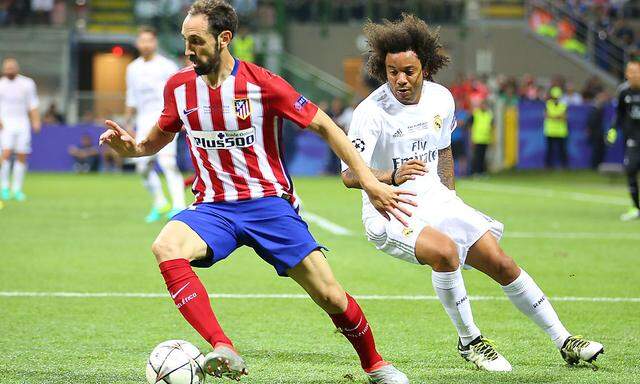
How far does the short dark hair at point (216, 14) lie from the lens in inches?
238

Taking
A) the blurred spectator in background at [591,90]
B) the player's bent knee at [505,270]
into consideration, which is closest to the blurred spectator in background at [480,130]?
the blurred spectator in background at [591,90]

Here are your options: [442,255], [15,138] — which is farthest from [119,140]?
[15,138]

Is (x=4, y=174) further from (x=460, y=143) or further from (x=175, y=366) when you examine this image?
(x=175, y=366)

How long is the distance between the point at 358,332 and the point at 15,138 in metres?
16.2

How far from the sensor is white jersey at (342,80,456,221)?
6.82m

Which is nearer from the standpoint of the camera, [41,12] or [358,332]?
[358,332]

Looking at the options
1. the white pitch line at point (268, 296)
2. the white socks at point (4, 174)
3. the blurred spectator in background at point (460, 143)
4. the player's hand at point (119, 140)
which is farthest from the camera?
the blurred spectator in background at point (460, 143)

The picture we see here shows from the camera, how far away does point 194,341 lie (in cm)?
761

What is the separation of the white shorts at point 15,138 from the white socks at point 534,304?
51.3 ft

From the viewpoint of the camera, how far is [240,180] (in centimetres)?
620

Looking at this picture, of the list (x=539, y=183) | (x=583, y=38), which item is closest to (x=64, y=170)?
(x=539, y=183)

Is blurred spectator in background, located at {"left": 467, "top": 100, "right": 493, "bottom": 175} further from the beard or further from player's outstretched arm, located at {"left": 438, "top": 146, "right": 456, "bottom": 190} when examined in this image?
the beard

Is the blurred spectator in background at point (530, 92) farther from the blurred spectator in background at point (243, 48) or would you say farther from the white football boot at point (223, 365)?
the white football boot at point (223, 365)

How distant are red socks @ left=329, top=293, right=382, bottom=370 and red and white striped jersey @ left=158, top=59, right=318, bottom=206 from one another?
0.69m
